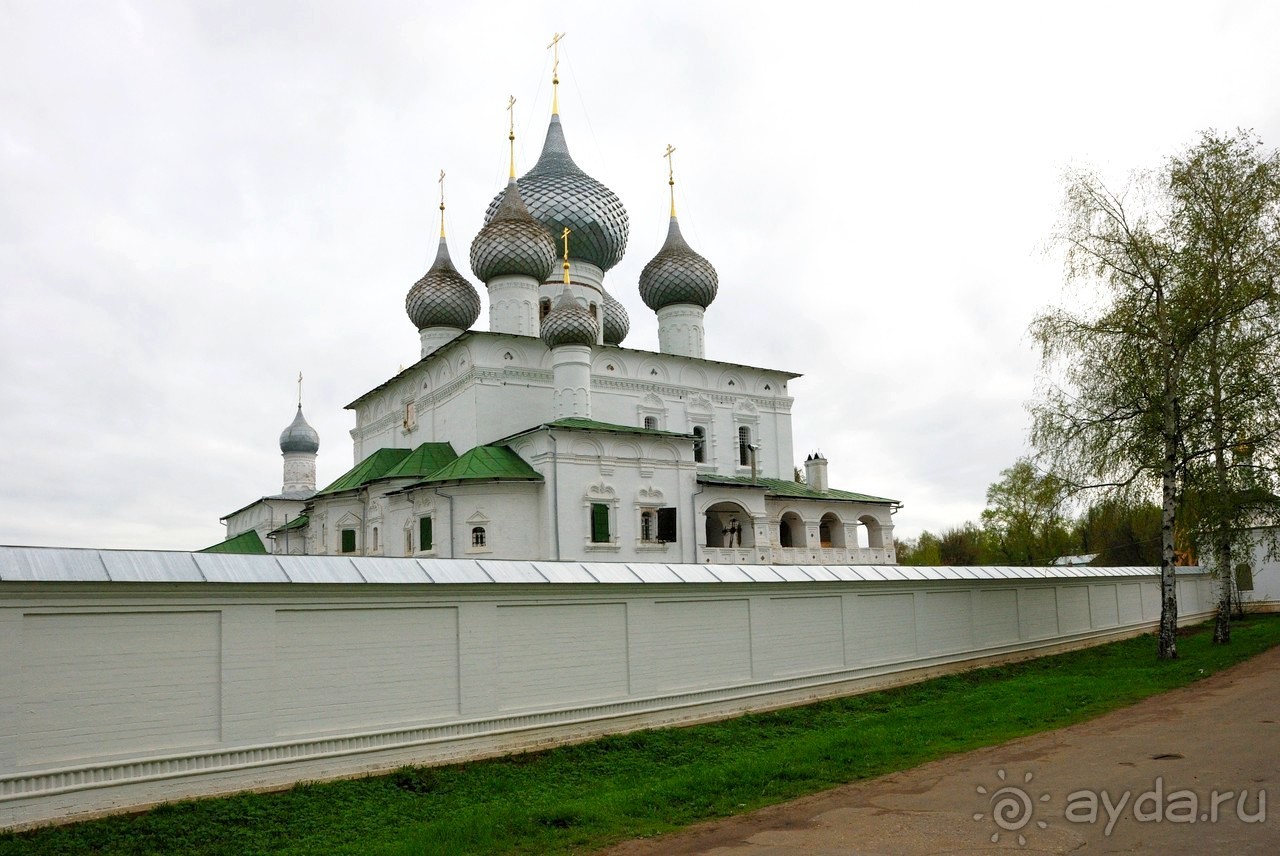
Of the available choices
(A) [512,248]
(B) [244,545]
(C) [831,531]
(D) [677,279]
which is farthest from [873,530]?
(B) [244,545]

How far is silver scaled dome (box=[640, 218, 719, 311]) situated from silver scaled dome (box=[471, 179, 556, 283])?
5.09 metres

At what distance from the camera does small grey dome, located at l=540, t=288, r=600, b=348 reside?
89.8 feet

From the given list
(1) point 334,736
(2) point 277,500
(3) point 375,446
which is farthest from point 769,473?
(1) point 334,736

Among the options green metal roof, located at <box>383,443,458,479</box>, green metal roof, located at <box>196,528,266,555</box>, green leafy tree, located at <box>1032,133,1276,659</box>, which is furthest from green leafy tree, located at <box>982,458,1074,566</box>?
green metal roof, located at <box>196,528,266,555</box>

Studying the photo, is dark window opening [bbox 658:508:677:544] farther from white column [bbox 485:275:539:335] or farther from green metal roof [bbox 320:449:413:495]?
green metal roof [bbox 320:449:413:495]

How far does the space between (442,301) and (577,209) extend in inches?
213

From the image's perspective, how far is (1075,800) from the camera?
26.4 feet

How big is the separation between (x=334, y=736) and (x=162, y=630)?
191 cm

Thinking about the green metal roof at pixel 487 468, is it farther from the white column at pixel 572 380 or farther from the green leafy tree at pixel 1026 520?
the green leafy tree at pixel 1026 520

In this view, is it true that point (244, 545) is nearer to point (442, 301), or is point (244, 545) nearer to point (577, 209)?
point (442, 301)

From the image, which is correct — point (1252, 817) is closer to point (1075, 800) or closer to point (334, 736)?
point (1075, 800)

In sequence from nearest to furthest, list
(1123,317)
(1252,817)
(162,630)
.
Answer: (1252,817) < (162,630) < (1123,317)

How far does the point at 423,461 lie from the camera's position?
2803 centimetres

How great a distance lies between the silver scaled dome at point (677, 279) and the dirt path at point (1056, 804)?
24.7 metres
